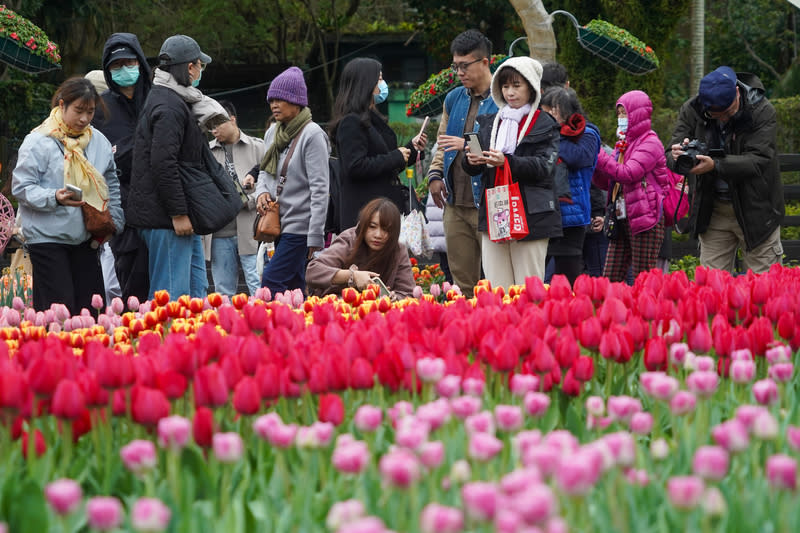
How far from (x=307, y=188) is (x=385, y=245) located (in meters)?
1.23

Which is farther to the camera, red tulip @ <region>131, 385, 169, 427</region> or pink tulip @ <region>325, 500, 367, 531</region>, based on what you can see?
red tulip @ <region>131, 385, 169, 427</region>

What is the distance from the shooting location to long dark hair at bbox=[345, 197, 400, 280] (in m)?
5.95

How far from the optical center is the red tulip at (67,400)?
2248 mm

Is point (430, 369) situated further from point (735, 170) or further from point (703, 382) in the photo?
point (735, 170)

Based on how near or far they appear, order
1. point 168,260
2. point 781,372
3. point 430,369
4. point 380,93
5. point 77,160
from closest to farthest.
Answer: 1. point 430,369
2. point 781,372
3. point 77,160
4. point 168,260
5. point 380,93

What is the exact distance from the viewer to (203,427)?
2201 mm

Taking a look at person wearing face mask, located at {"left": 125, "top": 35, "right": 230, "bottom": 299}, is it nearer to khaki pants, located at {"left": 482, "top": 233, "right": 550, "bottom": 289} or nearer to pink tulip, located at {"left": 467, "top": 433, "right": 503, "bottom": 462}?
khaki pants, located at {"left": 482, "top": 233, "right": 550, "bottom": 289}

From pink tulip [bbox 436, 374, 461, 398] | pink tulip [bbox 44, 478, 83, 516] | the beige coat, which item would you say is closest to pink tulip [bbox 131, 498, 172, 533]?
pink tulip [bbox 44, 478, 83, 516]

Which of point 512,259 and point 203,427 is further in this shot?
point 512,259

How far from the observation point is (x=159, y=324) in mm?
4309

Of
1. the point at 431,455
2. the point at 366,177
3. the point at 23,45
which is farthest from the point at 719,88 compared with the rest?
the point at 23,45

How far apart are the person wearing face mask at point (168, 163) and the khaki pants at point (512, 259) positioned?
5.78 ft

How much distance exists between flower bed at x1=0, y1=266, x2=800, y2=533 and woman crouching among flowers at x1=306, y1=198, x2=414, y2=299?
2.50 meters

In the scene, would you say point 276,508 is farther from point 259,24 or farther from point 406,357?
point 259,24
